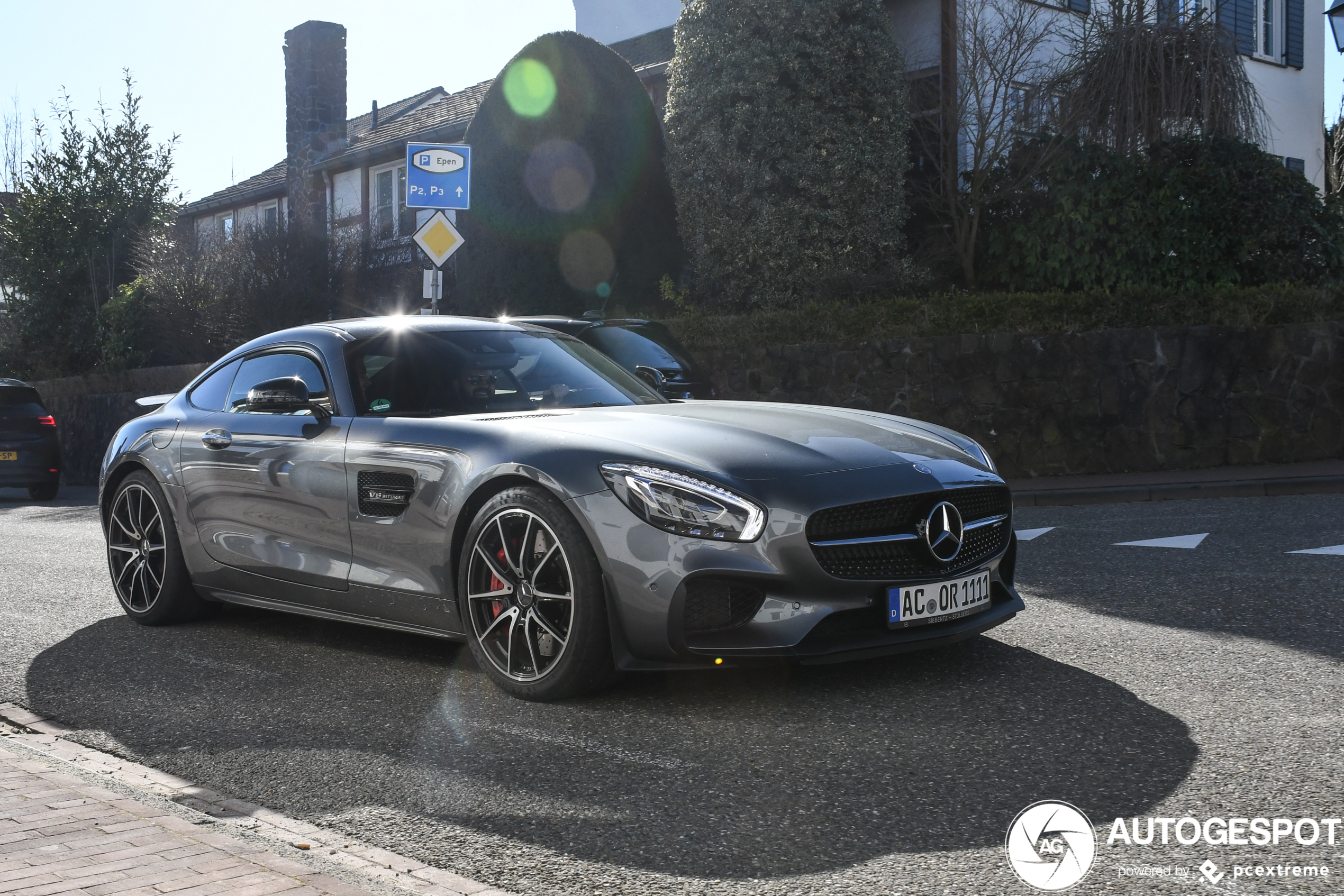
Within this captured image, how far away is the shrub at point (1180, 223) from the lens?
47.3ft

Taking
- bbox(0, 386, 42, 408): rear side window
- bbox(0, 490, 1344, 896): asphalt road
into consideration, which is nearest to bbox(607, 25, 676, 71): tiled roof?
bbox(0, 386, 42, 408): rear side window

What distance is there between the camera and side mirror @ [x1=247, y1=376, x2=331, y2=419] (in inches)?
221

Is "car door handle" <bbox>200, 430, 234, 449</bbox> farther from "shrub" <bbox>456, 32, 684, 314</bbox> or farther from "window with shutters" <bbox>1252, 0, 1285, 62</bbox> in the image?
"window with shutters" <bbox>1252, 0, 1285, 62</bbox>

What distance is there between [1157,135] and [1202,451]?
4833mm

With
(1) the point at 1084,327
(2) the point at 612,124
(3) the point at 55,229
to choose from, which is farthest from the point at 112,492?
(3) the point at 55,229

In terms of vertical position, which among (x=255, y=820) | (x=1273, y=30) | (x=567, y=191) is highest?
(x=1273, y=30)

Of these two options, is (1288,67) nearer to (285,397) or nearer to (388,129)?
(388,129)

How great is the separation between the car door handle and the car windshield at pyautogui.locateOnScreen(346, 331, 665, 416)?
2.66ft

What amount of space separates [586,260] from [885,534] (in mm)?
14637

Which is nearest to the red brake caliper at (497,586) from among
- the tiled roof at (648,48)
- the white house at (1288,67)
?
the white house at (1288,67)

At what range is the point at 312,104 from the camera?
29500 mm

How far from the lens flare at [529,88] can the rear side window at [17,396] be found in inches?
328

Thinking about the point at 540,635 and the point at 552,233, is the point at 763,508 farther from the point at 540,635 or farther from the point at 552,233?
the point at 552,233

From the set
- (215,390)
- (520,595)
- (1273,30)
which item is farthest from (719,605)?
(1273,30)
